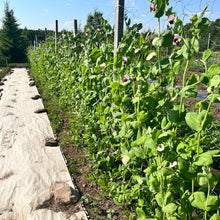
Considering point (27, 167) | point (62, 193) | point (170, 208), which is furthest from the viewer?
point (27, 167)

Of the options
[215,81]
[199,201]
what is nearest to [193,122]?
[215,81]

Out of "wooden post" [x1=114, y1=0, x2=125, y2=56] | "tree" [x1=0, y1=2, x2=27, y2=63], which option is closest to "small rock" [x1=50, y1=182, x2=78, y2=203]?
"wooden post" [x1=114, y1=0, x2=125, y2=56]

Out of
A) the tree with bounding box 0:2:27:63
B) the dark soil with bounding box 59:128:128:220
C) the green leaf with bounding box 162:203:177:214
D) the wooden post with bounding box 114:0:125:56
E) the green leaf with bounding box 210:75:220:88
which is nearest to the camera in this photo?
the green leaf with bounding box 210:75:220:88

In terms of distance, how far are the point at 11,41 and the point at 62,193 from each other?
748 inches

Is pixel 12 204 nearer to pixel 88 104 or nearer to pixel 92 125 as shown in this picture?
pixel 92 125

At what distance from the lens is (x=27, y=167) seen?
244 cm

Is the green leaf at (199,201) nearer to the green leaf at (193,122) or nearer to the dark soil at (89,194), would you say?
the green leaf at (193,122)

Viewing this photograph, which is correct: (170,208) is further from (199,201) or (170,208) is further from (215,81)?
(215,81)

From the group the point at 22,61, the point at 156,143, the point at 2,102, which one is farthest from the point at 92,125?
the point at 22,61

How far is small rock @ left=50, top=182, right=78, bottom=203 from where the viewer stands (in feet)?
6.16

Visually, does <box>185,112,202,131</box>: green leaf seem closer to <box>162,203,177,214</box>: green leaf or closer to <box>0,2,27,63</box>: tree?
<box>162,203,177,214</box>: green leaf

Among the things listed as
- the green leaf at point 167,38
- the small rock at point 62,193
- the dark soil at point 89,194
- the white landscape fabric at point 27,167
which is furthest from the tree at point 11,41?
the green leaf at point 167,38

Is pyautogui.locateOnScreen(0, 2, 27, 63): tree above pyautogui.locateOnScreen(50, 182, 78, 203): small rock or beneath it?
above

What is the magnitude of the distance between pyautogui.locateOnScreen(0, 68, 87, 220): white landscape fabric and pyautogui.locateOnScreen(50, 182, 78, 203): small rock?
10 cm
